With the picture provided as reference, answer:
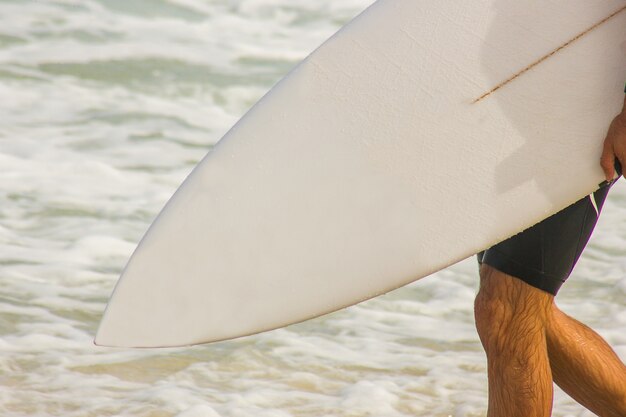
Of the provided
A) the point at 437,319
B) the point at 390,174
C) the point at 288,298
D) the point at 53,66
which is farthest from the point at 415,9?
the point at 53,66

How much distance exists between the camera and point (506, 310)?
249 cm

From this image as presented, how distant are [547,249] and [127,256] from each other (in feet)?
8.11

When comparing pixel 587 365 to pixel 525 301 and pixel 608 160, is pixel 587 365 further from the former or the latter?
pixel 608 160

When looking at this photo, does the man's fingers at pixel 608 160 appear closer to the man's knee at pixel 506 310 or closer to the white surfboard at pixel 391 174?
the white surfboard at pixel 391 174

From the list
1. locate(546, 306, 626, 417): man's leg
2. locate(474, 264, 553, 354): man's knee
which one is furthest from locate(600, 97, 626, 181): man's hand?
locate(546, 306, 626, 417): man's leg

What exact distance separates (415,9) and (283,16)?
22.8 feet

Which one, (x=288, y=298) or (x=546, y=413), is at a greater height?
(x=288, y=298)

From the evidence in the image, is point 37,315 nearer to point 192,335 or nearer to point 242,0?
point 192,335

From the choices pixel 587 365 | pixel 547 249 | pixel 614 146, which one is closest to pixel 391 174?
pixel 547 249

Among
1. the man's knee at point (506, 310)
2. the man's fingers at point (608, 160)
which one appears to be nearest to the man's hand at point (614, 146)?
the man's fingers at point (608, 160)

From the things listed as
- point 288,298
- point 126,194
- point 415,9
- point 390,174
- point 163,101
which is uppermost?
point 163,101

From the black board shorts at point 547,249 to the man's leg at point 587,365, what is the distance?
0.18m

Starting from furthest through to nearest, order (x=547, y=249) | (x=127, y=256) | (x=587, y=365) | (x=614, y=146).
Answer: (x=127, y=256), (x=587, y=365), (x=547, y=249), (x=614, y=146)

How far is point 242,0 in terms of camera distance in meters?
9.54
